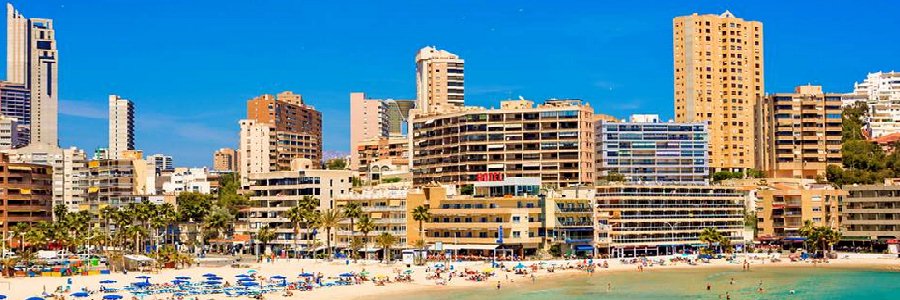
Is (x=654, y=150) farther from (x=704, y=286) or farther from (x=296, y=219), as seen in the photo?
(x=704, y=286)

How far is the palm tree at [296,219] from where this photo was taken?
479 feet

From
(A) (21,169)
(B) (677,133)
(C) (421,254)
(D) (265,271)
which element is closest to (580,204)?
(C) (421,254)

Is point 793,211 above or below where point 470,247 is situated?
above

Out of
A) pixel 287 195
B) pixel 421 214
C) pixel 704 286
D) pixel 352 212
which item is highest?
pixel 287 195

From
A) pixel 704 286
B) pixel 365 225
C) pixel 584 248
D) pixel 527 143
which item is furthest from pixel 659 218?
pixel 365 225

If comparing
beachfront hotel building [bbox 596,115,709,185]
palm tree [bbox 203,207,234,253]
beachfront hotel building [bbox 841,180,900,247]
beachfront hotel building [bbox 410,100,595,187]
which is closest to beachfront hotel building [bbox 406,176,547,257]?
beachfront hotel building [bbox 410,100,595,187]

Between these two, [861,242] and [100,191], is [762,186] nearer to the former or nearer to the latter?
[861,242]

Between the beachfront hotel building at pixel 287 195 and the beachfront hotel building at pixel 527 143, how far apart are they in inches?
1032

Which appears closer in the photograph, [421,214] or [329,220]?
[421,214]

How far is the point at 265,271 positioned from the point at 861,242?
84.9m

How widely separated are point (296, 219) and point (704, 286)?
5713 centimetres

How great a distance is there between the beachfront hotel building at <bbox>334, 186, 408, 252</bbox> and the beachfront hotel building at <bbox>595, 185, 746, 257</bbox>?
996 inches

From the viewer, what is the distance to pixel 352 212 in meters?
142

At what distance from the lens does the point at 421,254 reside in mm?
135375
